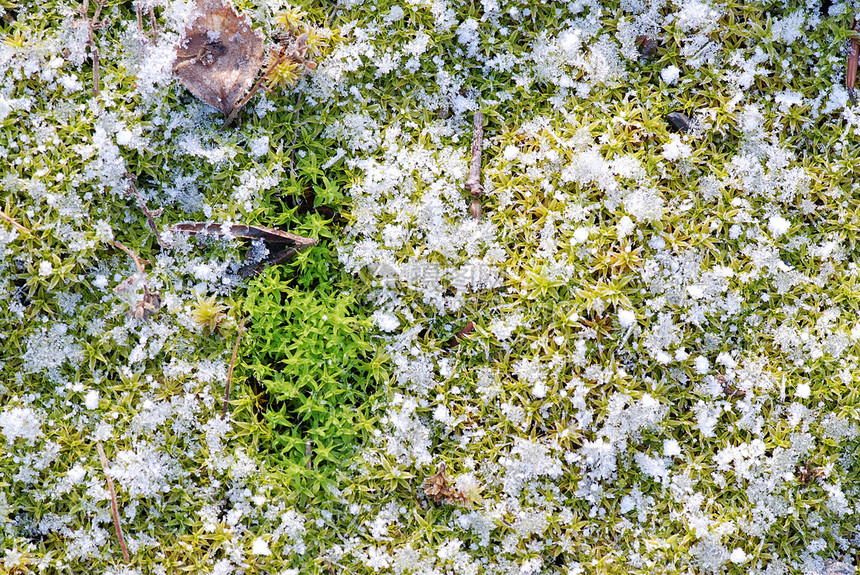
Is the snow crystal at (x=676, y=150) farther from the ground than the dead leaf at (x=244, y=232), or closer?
farther from the ground

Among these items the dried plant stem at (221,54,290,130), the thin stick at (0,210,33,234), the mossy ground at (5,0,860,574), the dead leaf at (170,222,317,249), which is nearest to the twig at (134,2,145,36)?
the mossy ground at (5,0,860,574)

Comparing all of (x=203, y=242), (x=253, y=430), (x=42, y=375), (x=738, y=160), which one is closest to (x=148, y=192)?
(x=203, y=242)

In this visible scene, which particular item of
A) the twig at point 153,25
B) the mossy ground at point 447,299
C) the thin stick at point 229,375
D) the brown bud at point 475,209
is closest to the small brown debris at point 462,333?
the mossy ground at point 447,299

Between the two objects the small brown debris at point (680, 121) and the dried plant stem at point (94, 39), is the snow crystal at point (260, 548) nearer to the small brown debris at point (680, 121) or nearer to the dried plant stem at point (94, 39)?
the dried plant stem at point (94, 39)

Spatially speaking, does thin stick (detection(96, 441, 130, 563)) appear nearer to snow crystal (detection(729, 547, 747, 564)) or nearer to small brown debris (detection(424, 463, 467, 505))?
small brown debris (detection(424, 463, 467, 505))

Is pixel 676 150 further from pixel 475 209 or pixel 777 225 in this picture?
pixel 475 209

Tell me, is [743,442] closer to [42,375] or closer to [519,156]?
[519,156]
